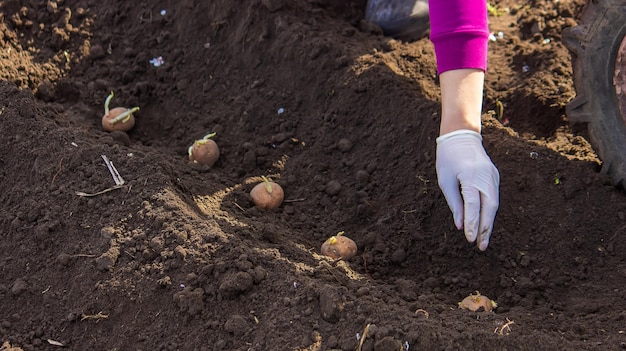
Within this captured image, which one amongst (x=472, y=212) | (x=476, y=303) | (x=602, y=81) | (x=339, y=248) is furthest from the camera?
(x=602, y=81)

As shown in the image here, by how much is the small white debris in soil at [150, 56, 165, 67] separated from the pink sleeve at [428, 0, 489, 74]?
1.51 meters

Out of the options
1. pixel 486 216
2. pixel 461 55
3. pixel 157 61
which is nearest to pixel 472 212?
pixel 486 216

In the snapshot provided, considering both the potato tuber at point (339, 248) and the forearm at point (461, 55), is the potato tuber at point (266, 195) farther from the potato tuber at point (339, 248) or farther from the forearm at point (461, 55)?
the forearm at point (461, 55)

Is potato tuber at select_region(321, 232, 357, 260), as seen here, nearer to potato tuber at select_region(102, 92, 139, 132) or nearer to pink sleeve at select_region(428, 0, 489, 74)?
pink sleeve at select_region(428, 0, 489, 74)

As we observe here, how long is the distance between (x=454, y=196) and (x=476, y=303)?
40cm

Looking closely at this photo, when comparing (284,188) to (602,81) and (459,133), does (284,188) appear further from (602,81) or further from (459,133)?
(602,81)

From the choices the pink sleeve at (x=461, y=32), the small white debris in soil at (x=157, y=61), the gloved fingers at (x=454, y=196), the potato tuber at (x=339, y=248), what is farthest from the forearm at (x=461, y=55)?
the small white debris in soil at (x=157, y=61)

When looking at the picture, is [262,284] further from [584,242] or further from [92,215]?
[584,242]

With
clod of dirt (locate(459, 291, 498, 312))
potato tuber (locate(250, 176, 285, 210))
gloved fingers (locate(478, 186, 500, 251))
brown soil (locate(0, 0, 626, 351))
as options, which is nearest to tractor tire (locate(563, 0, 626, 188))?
brown soil (locate(0, 0, 626, 351))

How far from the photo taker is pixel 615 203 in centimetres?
257

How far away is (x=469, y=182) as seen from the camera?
2443 millimetres

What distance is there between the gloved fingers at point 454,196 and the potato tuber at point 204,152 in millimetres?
1017

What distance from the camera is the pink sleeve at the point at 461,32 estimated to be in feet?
8.29

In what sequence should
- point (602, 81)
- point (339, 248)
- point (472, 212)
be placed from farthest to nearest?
point (602, 81) < point (339, 248) < point (472, 212)
